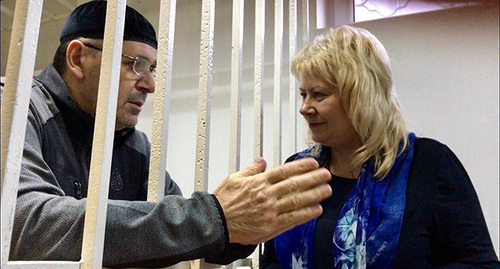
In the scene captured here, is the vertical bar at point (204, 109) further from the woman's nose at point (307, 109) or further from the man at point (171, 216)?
the woman's nose at point (307, 109)

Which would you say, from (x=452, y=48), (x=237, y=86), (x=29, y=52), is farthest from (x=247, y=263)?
(x=452, y=48)

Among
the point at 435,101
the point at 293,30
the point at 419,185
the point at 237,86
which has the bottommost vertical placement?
the point at 419,185

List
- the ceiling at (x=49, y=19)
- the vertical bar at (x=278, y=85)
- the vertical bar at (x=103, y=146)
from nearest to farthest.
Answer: the vertical bar at (x=103, y=146), the vertical bar at (x=278, y=85), the ceiling at (x=49, y=19)

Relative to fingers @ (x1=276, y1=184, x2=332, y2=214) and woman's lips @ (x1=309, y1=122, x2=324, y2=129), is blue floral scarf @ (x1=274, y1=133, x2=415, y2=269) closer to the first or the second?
woman's lips @ (x1=309, y1=122, x2=324, y2=129)

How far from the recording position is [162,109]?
2.44ft

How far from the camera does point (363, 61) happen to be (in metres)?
1.11

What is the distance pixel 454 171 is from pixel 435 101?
76 cm

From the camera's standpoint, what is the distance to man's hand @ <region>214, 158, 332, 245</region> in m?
0.59

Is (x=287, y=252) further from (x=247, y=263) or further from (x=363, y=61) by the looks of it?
(x=363, y=61)

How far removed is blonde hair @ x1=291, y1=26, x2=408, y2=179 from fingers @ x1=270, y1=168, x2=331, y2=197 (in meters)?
0.48

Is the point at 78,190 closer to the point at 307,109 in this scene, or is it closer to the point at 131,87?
the point at 131,87

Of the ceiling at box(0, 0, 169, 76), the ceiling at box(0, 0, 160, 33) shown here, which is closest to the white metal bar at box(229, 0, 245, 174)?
the ceiling at box(0, 0, 160, 33)

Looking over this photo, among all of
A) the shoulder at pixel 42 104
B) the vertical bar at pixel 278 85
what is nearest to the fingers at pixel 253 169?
the shoulder at pixel 42 104

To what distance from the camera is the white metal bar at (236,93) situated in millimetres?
1017
